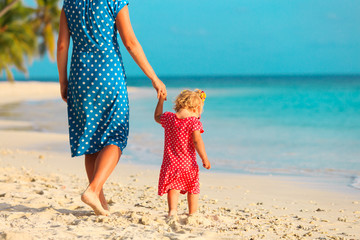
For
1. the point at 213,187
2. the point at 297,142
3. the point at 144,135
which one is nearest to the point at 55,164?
the point at 213,187

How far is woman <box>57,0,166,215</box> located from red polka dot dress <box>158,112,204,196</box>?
0.30 m

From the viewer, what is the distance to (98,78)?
3.10m

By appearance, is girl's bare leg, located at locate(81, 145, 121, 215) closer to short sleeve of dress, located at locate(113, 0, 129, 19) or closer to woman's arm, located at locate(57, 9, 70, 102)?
woman's arm, located at locate(57, 9, 70, 102)

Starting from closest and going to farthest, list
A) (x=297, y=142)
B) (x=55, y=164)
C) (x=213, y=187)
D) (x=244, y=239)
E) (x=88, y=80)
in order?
(x=244, y=239)
(x=88, y=80)
(x=213, y=187)
(x=55, y=164)
(x=297, y=142)

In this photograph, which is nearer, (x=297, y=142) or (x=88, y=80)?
(x=88, y=80)

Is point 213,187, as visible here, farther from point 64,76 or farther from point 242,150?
point 242,150

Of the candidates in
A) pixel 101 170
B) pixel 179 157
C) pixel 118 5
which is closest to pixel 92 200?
pixel 101 170

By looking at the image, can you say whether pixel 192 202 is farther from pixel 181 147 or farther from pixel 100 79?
pixel 100 79

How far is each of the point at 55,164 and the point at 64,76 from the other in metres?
3.14

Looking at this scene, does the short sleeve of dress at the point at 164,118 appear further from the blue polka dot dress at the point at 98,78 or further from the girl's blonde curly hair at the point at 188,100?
the blue polka dot dress at the point at 98,78

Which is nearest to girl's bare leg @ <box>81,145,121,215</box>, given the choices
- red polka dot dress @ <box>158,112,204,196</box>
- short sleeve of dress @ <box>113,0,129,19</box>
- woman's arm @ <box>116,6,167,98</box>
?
red polka dot dress @ <box>158,112,204,196</box>

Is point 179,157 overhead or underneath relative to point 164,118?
underneath

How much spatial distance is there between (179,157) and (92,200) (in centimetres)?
71

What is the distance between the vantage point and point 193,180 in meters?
3.41
